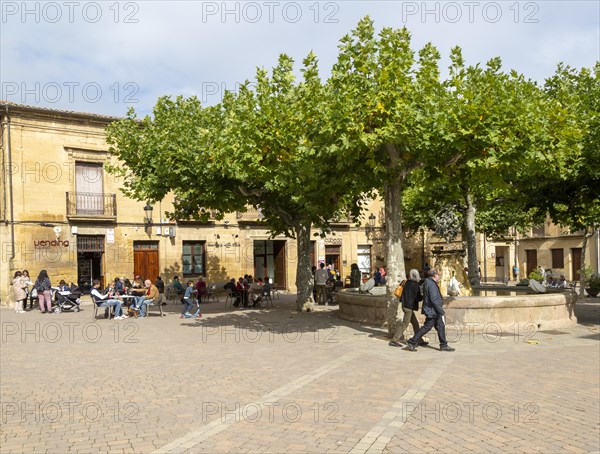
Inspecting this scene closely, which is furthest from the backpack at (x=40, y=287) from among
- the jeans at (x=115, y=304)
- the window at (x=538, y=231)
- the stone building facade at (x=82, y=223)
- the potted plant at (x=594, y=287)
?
the window at (x=538, y=231)

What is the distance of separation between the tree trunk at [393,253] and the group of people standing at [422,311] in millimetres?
391

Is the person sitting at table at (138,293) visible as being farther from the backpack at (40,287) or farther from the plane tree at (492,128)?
the plane tree at (492,128)

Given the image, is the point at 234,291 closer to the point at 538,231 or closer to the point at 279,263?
the point at 279,263

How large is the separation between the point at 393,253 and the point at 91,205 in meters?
18.1

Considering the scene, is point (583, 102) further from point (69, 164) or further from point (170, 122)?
point (69, 164)

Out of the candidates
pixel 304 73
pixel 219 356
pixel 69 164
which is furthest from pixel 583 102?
pixel 69 164

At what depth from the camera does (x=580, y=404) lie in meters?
6.55

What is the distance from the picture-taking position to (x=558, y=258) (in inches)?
1665

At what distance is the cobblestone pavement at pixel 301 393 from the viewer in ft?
17.6

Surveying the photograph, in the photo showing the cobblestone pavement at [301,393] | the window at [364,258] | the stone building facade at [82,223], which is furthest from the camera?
the window at [364,258]

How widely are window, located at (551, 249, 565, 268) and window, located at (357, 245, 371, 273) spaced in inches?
653

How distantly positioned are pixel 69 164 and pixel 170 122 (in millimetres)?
10097

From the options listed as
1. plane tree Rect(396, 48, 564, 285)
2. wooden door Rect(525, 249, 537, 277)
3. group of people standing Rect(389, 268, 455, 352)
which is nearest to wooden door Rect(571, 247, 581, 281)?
wooden door Rect(525, 249, 537, 277)

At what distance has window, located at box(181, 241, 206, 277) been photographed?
28203mm
